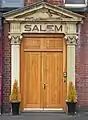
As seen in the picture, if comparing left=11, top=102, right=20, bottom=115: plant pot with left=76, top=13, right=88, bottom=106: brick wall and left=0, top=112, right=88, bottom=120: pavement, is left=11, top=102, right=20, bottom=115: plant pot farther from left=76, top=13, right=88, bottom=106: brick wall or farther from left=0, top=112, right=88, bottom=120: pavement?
left=76, top=13, right=88, bottom=106: brick wall

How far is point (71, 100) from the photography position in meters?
14.9

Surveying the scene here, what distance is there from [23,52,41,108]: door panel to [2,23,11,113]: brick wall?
60 centimetres

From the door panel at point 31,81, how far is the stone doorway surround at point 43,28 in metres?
0.37

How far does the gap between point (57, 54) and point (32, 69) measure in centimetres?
103

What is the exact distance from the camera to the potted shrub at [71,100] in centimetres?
1488

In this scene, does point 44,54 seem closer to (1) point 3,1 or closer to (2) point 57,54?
(2) point 57,54

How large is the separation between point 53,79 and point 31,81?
78cm

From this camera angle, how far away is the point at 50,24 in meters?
15.3

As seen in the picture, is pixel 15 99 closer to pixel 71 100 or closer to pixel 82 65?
pixel 71 100

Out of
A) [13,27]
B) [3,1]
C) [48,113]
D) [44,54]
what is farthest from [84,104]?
[3,1]

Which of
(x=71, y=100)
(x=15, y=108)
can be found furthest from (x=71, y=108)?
(x=15, y=108)

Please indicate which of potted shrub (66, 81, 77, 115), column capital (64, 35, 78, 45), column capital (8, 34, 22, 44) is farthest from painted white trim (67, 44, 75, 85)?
column capital (8, 34, 22, 44)

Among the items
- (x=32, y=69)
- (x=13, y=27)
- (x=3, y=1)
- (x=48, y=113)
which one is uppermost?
(x=3, y=1)

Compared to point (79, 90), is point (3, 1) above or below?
above
